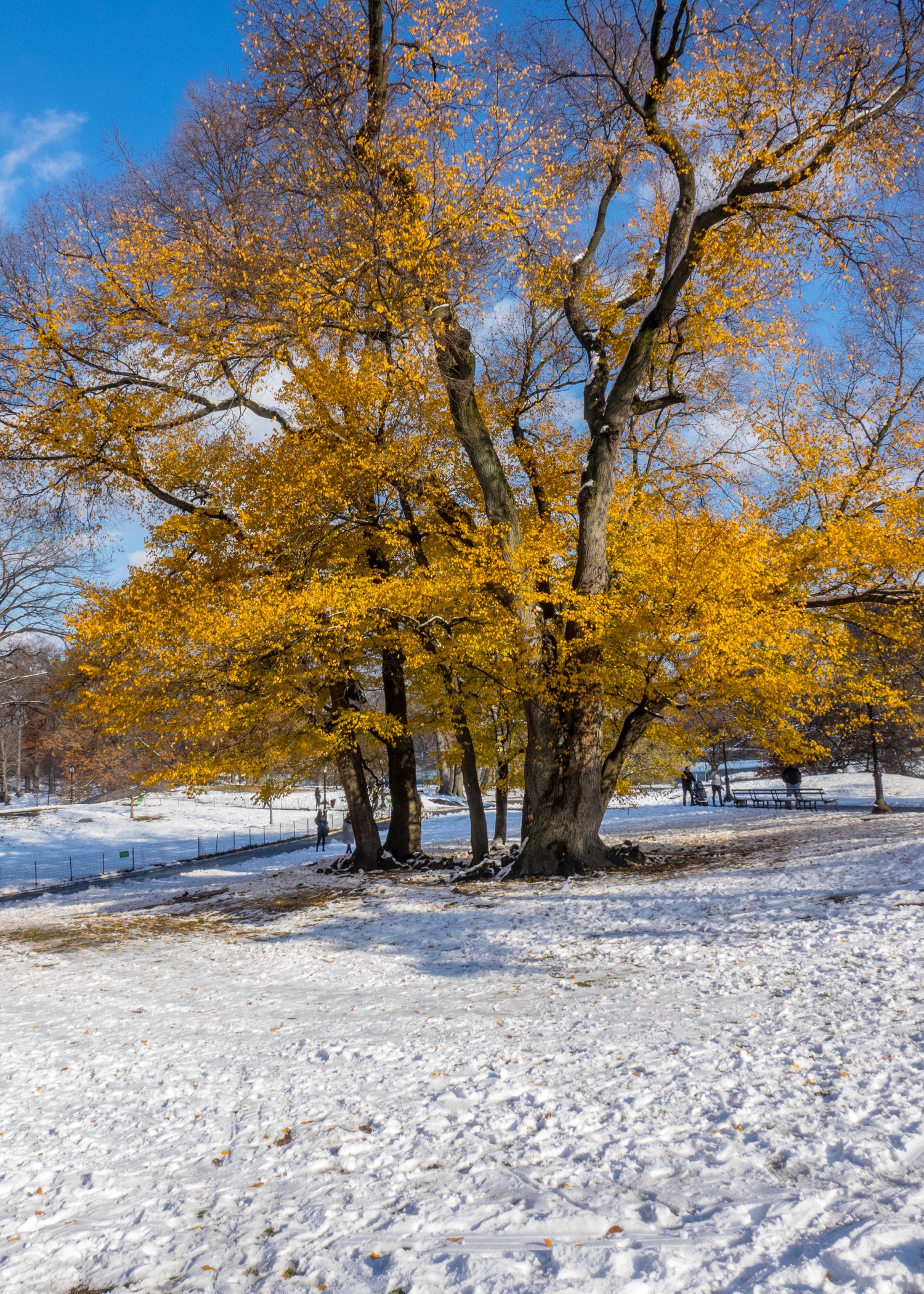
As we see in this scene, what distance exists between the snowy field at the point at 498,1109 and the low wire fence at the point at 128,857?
55.1 ft

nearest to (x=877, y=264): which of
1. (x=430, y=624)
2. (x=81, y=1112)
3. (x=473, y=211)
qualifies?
(x=473, y=211)

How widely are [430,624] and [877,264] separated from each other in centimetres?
878

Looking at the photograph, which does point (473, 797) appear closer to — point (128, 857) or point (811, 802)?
point (811, 802)

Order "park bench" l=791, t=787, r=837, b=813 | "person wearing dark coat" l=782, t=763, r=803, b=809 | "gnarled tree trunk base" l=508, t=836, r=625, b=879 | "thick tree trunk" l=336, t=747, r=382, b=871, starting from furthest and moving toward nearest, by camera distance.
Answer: "person wearing dark coat" l=782, t=763, r=803, b=809
"park bench" l=791, t=787, r=837, b=813
"thick tree trunk" l=336, t=747, r=382, b=871
"gnarled tree trunk base" l=508, t=836, r=625, b=879

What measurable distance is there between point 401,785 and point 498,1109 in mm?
12949

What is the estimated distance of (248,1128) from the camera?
405 cm

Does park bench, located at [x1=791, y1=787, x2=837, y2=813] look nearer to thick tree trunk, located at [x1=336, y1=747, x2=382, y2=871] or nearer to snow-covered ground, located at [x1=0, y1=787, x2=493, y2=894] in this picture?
snow-covered ground, located at [x1=0, y1=787, x2=493, y2=894]

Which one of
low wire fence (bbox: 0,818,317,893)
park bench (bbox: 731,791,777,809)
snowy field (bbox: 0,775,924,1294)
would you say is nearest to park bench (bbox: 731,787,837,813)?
park bench (bbox: 731,791,777,809)

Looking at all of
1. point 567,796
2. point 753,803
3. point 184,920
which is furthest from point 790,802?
point 184,920

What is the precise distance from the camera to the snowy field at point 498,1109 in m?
2.71

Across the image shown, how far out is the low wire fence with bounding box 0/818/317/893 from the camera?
23.5 metres

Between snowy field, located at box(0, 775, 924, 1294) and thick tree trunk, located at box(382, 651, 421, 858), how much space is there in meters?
7.95

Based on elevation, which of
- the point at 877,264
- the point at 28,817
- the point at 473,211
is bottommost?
the point at 28,817

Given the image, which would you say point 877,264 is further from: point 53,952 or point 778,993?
point 53,952
